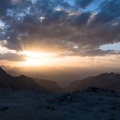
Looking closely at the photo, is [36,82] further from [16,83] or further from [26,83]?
[16,83]

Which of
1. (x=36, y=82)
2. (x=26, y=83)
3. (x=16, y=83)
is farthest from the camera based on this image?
(x=36, y=82)

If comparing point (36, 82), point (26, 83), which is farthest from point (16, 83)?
point (36, 82)

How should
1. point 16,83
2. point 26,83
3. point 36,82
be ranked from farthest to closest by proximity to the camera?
point 36,82
point 26,83
point 16,83

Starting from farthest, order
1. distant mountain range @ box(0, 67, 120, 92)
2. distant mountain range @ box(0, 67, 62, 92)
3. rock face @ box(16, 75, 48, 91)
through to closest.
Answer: rock face @ box(16, 75, 48, 91) → distant mountain range @ box(0, 67, 120, 92) → distant mountain range @ box(0, 67, 62, 92)

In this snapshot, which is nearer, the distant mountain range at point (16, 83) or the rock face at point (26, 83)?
the distant mountain range at point (16, 83)

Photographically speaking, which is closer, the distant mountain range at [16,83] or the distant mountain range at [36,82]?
the distant mountain range at [16,83]

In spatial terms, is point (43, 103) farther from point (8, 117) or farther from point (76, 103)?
point (8, 117)

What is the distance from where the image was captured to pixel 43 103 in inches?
1208

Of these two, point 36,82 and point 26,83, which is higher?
point 36,82

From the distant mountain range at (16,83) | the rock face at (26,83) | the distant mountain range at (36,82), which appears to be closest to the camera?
the distant mountain range at (16,83)

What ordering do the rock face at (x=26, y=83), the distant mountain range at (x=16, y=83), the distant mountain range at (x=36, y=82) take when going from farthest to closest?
the rock face at (x=26, y=83), the distant mountain range at (x=36, y=82), the distant mountain range at (x=16, y=83)

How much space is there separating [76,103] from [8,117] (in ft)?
32.3

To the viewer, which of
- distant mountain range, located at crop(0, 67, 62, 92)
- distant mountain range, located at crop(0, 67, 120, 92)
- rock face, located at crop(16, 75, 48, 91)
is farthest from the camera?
rock face, located at crop(16, 75, 48, 91)

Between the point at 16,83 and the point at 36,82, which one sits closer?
the point at 16,83
